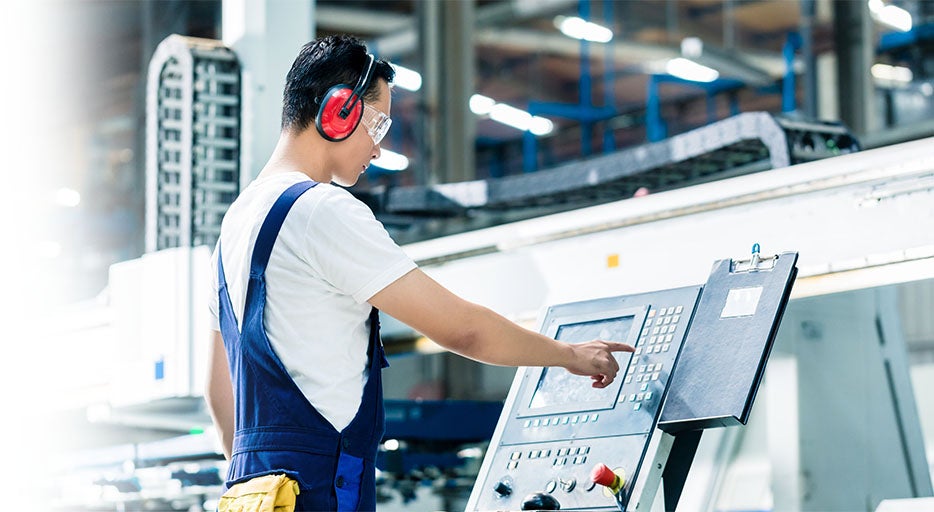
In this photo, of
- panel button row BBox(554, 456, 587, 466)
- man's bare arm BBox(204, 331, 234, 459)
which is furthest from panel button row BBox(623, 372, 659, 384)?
man's bare arm BBox(204, 331, 234, 459)

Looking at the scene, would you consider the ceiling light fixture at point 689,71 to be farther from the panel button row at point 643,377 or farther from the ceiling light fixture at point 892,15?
the panel button row at point 643,377

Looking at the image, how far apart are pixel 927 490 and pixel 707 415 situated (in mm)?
1449

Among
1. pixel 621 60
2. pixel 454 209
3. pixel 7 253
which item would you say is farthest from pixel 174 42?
pixel 621 60

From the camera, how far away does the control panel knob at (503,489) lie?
238 centimetres

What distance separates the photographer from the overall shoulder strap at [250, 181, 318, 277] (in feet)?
6.77

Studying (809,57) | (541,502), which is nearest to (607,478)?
(541,502)

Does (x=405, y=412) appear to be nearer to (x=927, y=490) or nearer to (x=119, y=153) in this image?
(x=927, y=490)

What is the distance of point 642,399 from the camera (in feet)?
7.57

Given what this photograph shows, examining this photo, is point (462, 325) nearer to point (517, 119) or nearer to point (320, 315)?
point (320, 315)

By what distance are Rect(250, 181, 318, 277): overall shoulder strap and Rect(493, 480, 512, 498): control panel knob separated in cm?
63

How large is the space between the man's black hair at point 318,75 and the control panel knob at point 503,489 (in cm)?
75

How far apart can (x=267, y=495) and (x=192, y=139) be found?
2.07 meters

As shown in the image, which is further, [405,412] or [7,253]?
[7,253]

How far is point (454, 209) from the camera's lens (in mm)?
4766
